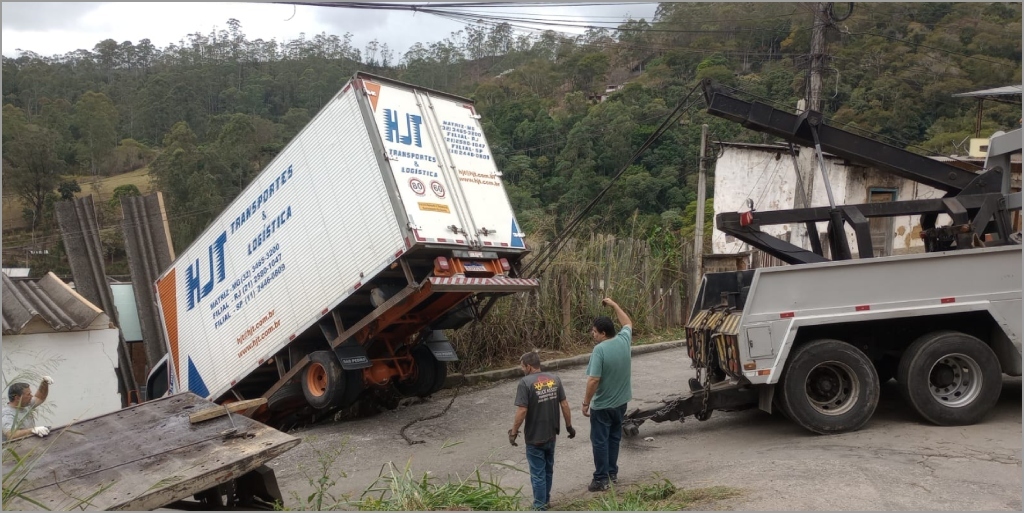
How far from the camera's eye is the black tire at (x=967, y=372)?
25.8ft

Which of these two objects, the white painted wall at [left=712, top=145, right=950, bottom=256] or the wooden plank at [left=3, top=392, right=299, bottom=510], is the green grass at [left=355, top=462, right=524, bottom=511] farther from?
the white painted wall at [left=712, top=145, right=950, bottom=256]

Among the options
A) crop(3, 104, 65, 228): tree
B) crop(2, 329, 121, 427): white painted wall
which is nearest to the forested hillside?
crop(3, 104, 65, 228): tree

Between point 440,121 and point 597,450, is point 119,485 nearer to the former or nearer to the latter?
point 597,450

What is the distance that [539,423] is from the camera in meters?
6.71

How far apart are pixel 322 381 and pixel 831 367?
636 cm

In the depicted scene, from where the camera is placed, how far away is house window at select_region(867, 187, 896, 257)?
21250 mm

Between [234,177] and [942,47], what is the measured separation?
30.3 m

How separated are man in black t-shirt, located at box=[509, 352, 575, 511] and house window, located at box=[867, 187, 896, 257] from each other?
17.0m

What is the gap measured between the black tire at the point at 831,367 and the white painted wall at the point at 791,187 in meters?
11.3

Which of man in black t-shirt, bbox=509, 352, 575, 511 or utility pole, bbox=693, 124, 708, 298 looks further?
utility pole, bbox=693, 124, 708, 298

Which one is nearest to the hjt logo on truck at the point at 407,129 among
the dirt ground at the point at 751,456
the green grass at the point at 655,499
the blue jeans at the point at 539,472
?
the dirt ground at the point at 751,456

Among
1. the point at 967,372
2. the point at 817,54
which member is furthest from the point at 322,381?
the point at 817,54

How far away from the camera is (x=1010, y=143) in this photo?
8.77 metres

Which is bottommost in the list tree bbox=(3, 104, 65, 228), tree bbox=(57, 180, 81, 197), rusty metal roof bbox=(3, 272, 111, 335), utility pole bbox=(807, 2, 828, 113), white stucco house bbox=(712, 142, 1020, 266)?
rusty metal roof bbox=(3, 272, 111, 335)
